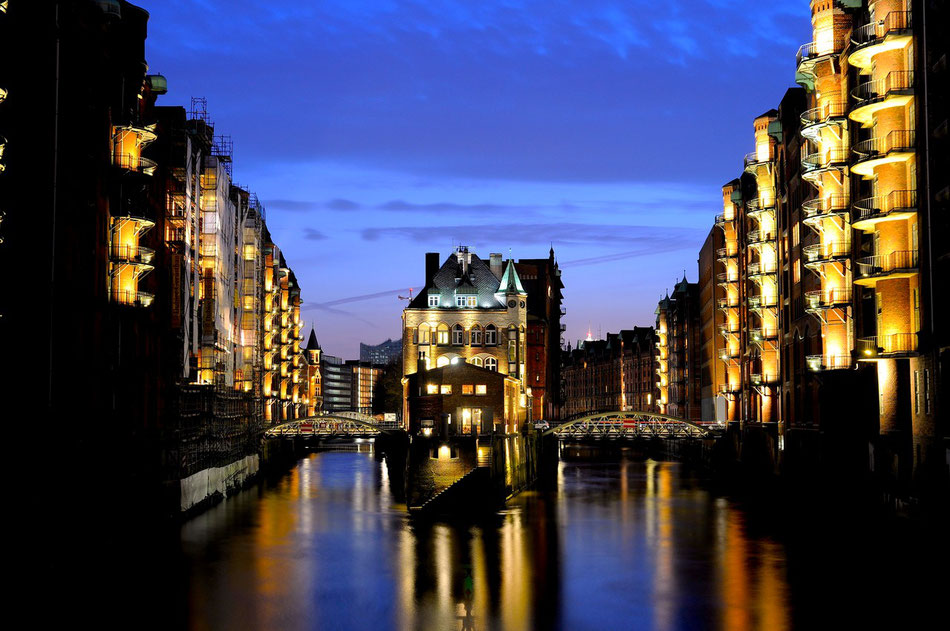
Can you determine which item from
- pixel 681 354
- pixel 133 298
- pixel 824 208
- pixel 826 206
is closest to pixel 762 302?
pixel 824 208

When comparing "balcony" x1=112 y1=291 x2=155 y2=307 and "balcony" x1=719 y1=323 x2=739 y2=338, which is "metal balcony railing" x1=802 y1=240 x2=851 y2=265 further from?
"balcony" x1=719 y1=323 x2=739 y2=338

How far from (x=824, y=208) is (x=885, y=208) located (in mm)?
12046

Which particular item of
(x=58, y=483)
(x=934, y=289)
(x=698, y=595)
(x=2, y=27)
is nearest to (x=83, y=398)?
(x=58, y=483)

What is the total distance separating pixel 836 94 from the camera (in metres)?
61.6

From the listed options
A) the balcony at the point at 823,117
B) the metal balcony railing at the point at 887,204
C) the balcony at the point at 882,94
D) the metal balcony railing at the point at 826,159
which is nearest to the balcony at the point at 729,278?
the metal balcony railing at the point at 826,159

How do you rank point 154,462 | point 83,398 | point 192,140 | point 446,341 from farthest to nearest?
point 446,341, point 192,140, point 154,462, point 83,398

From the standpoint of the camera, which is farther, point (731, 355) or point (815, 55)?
point (731, 355)

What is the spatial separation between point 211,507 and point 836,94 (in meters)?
40.9

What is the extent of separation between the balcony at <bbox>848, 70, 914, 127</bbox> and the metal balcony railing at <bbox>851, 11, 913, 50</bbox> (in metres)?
1.66

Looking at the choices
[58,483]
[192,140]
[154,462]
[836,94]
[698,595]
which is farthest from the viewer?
[192,140]

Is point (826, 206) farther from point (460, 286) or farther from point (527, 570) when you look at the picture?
point (460, 286)

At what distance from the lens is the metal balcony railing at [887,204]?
→ 5003cm

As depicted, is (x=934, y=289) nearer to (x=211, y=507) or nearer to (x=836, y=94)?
(x=836, y=94)

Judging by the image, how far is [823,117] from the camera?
62156mm
